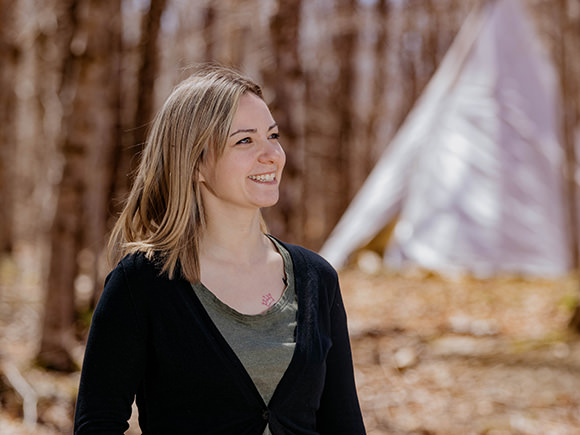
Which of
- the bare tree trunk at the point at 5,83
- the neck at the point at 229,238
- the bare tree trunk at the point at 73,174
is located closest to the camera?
the neck at the point at 229,238

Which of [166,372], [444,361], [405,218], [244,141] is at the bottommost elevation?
[444,361]

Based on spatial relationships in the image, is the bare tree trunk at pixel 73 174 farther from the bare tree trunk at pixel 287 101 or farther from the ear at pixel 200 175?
the ear at pixel 200 175

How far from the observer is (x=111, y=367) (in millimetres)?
1721

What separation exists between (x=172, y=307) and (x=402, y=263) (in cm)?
815

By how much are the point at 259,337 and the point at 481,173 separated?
9.13m

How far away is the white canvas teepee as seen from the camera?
9805 millimetres

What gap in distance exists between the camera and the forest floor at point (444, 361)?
471 cm

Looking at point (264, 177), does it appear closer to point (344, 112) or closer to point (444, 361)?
point (444, 361)

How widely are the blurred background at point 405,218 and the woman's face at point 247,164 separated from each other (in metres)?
0.64

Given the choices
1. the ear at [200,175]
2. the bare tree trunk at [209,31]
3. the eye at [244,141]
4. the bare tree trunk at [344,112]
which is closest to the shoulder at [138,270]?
the ear at [200,175]

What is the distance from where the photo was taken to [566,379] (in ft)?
16.6

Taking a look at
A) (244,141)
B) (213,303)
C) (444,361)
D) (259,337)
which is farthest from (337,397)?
(444,361)

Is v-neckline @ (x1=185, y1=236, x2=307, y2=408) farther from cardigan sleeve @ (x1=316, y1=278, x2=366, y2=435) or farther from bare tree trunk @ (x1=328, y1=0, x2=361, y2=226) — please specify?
bare tree trunk @ (x1=328, y1=0, x2=361, y2=226)

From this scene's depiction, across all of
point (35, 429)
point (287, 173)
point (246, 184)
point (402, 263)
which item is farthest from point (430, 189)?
point (246, 184)
